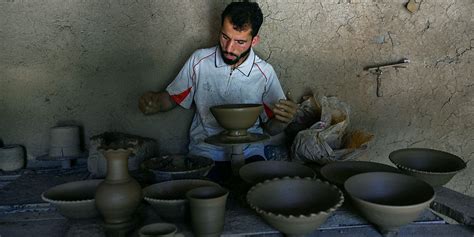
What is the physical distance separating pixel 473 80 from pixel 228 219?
252cm

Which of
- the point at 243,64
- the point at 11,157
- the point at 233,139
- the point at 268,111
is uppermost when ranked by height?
the point at 243,64

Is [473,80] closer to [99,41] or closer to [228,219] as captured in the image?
[228,219]

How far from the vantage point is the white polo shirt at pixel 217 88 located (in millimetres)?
2949

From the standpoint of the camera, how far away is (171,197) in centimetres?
207

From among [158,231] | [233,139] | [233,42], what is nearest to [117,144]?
[233,139]

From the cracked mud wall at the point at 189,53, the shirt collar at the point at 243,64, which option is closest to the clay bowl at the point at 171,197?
the shirt collar at the point at 243,64

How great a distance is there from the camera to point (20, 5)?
311cm

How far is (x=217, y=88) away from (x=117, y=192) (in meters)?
1.37

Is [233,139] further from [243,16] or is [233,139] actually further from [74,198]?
[74,198]

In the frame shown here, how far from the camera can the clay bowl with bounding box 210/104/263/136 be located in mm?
2314

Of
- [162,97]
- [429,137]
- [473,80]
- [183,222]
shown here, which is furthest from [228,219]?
[473,80]

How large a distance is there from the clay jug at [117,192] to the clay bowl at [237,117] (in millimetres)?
682

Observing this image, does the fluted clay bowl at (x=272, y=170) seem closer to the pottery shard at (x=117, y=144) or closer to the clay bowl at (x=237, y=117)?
the clay bowl at (x=237, y=117)

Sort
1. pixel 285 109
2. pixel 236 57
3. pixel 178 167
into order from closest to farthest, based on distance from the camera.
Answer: pixel 285 109
pixel 178 167
pixel 236 57
